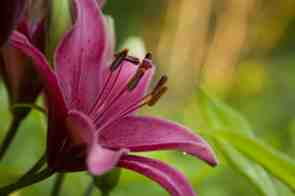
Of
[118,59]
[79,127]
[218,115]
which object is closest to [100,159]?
[79,127]

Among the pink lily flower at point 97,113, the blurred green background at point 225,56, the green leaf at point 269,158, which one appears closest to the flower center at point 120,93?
the pink lily flower at point 97,113

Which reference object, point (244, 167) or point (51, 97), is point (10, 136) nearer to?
point (51, 97)

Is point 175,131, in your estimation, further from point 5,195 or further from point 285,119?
point 285,119

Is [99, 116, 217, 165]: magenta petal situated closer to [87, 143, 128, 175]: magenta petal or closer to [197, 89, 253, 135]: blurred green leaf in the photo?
[87, 143, 128, 175]: magenta petal

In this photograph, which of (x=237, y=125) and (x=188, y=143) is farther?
(x=237, y=125)

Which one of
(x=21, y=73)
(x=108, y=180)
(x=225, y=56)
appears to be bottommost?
(x=225, y=56)

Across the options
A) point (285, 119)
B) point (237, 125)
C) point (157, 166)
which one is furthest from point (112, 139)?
point (285, 119)
